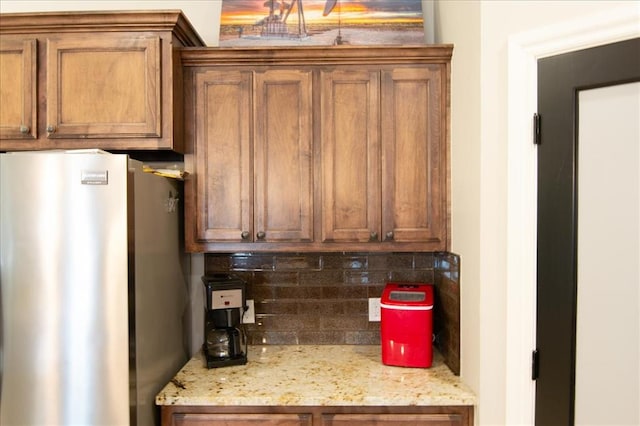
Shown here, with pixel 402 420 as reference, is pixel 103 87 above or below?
above

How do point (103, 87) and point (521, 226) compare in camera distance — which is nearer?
point (521, 226)

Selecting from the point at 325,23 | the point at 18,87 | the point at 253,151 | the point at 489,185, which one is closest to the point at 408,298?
the point at 489,185

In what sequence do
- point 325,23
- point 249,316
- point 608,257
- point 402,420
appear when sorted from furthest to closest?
point 249,316, point 325,23, point 402,420, point 608,257

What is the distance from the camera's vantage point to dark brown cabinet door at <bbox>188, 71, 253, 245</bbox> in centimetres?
195

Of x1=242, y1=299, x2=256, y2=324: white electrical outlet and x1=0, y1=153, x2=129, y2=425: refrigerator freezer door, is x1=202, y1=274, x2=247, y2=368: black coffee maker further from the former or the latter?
x1=0, y1=153, x2=129, y2=425: refrigerator freezer door

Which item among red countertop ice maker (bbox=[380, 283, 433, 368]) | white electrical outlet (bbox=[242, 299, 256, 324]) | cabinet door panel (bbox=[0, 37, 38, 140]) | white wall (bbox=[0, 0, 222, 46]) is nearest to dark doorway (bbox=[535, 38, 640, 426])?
red countertop ice maker (bbox=[380, 283, 433, 368])

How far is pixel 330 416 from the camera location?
168cm

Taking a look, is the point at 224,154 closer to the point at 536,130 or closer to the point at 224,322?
the point at 224,322

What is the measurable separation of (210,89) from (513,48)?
1257 mm

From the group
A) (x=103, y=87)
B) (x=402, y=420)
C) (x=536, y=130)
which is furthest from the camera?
(x=103, y=87)

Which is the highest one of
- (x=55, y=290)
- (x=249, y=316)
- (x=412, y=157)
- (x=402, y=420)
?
(x=412, y=157)

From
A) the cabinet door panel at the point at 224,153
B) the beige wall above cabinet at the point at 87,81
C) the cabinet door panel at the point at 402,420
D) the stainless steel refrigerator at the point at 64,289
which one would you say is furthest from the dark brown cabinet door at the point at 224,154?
the cabinet door panel at the point at 402,420

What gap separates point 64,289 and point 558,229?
1681mm

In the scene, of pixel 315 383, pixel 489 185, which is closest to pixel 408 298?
pixel 315 383
